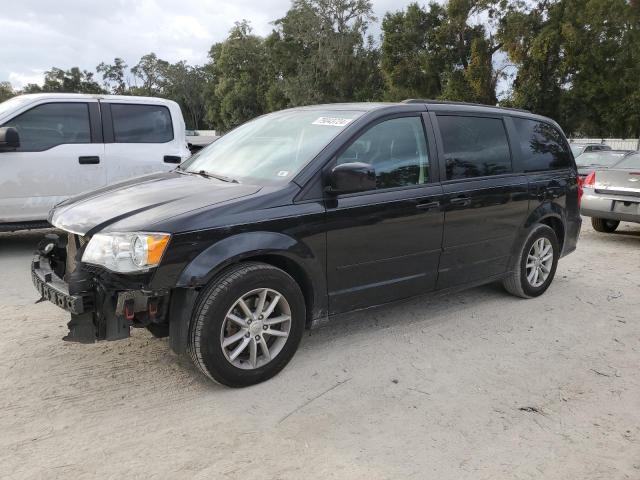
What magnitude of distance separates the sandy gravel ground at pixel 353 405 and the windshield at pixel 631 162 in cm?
503

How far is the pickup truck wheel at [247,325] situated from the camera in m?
3.11

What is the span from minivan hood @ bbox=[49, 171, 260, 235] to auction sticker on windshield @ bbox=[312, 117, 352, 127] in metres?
0.81

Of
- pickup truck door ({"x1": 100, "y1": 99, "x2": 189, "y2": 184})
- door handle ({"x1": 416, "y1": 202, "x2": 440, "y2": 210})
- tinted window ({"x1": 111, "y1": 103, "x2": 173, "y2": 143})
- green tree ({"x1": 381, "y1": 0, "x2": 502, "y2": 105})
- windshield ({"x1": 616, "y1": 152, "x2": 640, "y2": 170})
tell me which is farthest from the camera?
green tree ({"x1": 381, "y1": 0, "x2": 502, "y2": 105})

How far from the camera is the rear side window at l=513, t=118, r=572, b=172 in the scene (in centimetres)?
507

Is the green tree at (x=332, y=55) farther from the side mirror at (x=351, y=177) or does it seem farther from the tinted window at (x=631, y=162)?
the side mirror at (x=351, y=177)

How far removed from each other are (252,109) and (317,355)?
197ft

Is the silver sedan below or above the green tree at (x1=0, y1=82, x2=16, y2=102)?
below

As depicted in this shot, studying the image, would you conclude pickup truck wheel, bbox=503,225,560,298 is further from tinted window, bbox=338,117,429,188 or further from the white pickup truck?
the white pickup truck

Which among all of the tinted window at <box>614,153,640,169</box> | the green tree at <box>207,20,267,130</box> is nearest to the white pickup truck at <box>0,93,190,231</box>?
the tinted window at <box>614,153,640,169</box>

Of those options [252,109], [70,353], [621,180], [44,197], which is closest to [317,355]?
[70,353]

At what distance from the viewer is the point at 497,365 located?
3779 millimetres

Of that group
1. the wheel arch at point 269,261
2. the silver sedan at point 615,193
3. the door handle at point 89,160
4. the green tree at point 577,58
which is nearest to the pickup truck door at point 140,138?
the door handle at point 89,160

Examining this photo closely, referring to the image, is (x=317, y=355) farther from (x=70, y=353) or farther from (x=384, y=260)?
(x=70, y=353)

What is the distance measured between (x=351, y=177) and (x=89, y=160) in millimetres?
4723
